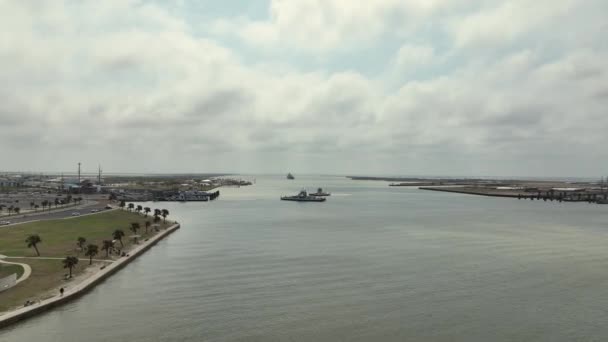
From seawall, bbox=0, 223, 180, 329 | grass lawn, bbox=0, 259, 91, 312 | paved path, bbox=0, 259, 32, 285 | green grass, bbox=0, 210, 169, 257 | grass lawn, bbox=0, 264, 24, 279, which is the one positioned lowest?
seawall, bbox=0, 223, 180, 329

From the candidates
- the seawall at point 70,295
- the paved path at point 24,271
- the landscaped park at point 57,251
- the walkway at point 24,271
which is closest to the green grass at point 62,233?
the landscaped park at point 57,251

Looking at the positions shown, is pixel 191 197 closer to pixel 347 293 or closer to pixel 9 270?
pixel 9 270

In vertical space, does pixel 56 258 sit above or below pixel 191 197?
below

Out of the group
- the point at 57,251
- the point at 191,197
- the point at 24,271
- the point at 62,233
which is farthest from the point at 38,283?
the point at 191,197

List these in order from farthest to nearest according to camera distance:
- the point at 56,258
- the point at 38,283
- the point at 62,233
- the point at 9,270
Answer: the point at 62,233 → the point at 56,258 → the point at 9,270 → the point at 38,283

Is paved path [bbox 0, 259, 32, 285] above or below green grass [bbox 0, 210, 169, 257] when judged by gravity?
below

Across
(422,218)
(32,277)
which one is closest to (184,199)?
(422,218)

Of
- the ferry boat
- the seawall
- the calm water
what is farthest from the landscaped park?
the ferry boat

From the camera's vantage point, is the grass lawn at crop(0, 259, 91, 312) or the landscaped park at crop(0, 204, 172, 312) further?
the landscaped park at crop(0, 204, 172, 312)

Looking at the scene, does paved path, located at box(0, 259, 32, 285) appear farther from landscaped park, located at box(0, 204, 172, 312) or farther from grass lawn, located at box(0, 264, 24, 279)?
grass lawn, located at box(0, 264, 24, 279)
